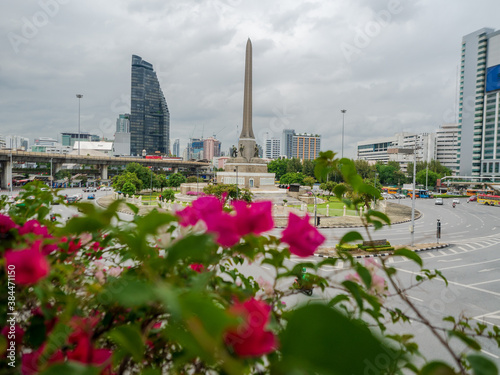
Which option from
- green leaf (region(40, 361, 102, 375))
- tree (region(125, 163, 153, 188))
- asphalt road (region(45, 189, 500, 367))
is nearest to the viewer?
green leaf (region(40, 361, 102, 375))

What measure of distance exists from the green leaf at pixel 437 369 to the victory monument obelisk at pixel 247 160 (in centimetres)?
2915

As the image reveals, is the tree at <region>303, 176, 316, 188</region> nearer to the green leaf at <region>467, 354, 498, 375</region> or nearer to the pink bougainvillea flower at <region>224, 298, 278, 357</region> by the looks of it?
the green leaf at <region>467, 354, 498, 375</region>

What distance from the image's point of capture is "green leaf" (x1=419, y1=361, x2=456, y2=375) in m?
0.62

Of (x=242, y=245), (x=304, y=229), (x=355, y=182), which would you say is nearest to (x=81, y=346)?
(x=242, y=245)

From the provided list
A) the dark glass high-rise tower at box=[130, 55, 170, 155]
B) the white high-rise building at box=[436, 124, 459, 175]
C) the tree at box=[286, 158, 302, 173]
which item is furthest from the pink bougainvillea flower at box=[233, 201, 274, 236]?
the white high-rise building at box=[436, 124, 459, 175]

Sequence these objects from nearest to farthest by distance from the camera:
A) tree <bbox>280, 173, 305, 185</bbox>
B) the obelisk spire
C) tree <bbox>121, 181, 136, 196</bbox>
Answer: tree <bbox>121, 181, 136, 196</bbox>, the obelisk spire, tree <bbox>280, 173, 305, 185</bbox>

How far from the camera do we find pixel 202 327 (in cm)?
44

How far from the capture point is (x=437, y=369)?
640mm

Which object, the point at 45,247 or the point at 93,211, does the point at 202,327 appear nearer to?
the point at 93,211

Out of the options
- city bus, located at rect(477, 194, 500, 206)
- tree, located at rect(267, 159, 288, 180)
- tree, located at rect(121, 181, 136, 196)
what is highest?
tree, located at rect(267, 159, 288, 180)

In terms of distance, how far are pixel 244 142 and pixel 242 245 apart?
100 ft

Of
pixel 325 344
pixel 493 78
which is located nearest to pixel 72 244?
pixel 325 344

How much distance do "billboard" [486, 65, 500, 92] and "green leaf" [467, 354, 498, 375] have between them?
62.7m

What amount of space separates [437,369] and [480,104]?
2554 inches
